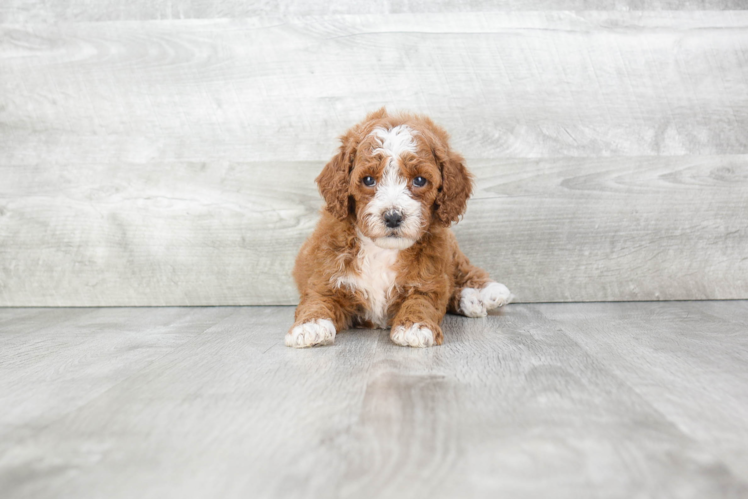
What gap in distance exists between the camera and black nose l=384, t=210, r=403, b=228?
214 centimetres

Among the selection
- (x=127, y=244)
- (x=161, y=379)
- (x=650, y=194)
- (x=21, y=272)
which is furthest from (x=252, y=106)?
(x=650, y=194)

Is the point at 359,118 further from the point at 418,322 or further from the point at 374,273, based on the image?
the point at 418,322

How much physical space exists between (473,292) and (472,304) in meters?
0.07

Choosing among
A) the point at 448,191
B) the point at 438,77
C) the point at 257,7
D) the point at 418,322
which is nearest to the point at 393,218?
the point at 448,191

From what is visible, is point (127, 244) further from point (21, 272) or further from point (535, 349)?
point (535, 349)

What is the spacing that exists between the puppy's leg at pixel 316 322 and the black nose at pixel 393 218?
42cm

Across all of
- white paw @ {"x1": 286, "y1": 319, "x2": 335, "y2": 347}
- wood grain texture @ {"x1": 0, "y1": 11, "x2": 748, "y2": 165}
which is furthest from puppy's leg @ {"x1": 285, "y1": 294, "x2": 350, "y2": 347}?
wood grain texture @ {"x1": 0, "y1": 11, "x2": 748, "y2": 165}

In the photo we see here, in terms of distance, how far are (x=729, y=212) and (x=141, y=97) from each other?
10.1 ft

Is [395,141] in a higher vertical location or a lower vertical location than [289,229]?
higher

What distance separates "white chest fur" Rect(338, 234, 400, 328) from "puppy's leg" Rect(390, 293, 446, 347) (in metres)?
0.11

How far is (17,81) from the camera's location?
3182mm

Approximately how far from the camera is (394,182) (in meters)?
2.21

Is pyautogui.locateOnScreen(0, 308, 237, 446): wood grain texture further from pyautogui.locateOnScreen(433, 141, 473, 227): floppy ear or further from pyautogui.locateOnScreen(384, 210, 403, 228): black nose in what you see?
pyautogui.locateOnScreen(433, 141, 473, 227): floppy ear

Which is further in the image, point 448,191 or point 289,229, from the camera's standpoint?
point 289,229
